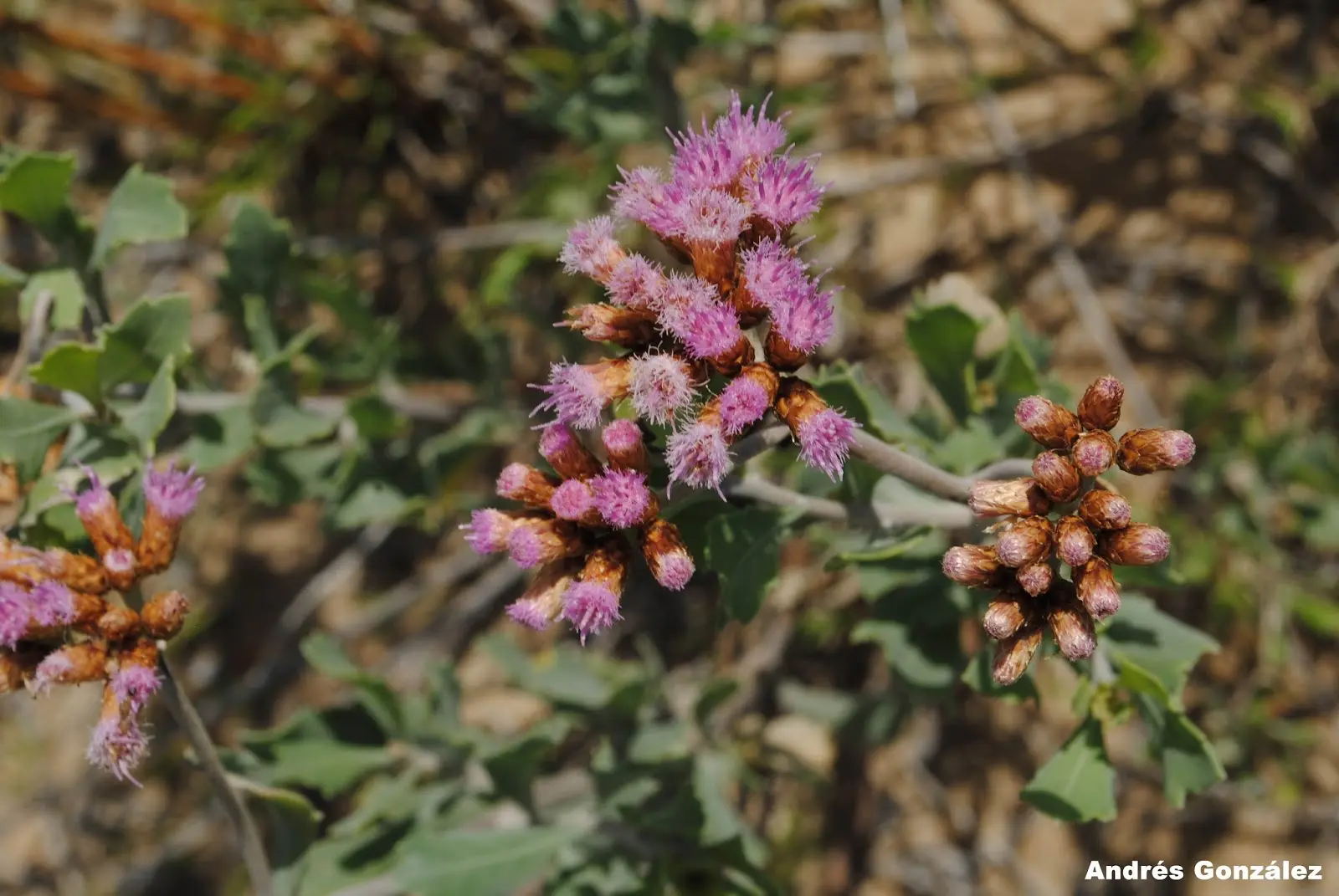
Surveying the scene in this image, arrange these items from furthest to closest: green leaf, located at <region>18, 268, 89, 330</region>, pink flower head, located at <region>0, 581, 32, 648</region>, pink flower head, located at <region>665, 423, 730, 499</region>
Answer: green leaf, located at <region>18, 268, 89, 330</region> → pink flower head, located at <region>0, 581, 32, 648</region> → pink flower head, located at <region>665, 423, 730, 499</region>

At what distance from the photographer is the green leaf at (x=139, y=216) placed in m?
2.42

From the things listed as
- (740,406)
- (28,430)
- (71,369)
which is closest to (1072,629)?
(740,406)

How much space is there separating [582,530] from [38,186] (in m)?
1.51

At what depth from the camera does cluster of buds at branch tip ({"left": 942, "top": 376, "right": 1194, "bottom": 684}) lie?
169 centimetres

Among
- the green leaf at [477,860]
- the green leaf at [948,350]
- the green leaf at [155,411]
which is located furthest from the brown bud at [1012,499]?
the green leaf at [155,411]

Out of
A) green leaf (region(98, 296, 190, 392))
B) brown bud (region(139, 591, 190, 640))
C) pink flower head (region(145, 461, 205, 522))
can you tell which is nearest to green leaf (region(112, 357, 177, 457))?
green leaf (region(98, 296, 190, 392))

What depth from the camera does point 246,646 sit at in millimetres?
4445

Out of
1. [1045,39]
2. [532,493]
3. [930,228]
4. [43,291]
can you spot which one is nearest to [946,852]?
[930,228]

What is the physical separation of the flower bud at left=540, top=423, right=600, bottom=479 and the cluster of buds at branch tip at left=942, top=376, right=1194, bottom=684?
64cm

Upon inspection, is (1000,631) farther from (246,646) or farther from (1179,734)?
(246,646)

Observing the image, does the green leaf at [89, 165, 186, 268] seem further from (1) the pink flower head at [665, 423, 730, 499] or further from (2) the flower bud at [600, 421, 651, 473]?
(1) the pink flower head at [665, 423, 730, 499]

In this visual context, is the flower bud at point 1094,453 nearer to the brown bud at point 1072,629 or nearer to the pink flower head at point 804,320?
the brown bud at point 1072,629

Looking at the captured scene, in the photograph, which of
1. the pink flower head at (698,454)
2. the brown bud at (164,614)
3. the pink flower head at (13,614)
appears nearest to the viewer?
the pink flower head at (698,454)

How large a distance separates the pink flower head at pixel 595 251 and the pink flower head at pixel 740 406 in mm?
306
